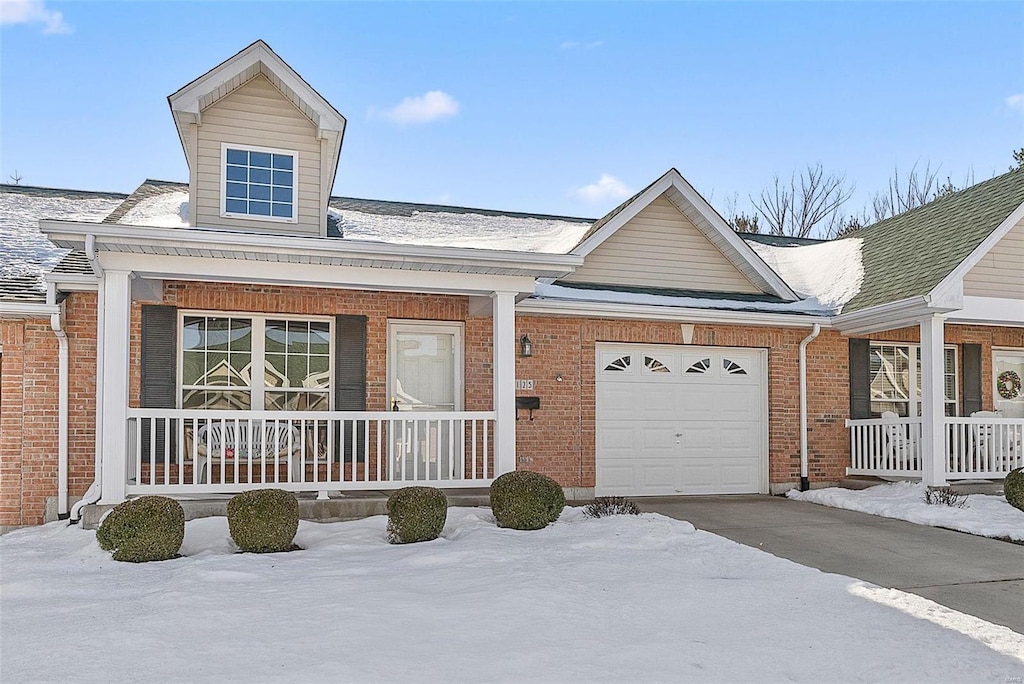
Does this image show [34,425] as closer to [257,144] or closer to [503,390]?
[257,144]

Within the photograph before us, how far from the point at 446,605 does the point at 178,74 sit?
11138mm

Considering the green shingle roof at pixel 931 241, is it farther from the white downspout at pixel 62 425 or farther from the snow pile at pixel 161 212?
the white downspout at pixel 62 425

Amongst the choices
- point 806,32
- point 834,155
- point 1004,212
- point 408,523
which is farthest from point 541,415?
point 834,155

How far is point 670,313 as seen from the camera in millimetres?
11188

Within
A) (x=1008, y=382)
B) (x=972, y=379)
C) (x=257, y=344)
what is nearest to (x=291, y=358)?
(x=257, y=344)

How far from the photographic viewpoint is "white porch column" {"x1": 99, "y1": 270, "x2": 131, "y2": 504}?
790 centimetres

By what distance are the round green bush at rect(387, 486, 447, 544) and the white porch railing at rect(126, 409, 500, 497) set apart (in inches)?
38.7

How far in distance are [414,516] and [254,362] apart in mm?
3666

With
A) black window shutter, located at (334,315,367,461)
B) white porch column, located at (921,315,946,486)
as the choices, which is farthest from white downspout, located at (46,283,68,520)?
white porch column, located at (921,315,946,486)

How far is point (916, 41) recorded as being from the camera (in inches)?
593

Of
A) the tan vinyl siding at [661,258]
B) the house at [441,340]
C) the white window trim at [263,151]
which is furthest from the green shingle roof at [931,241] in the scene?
the white window trim at [263,151]

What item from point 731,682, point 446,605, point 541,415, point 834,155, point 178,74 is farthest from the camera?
point 834,155

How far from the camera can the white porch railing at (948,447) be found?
1108cm

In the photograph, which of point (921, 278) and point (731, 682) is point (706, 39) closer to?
point (921, 278)
